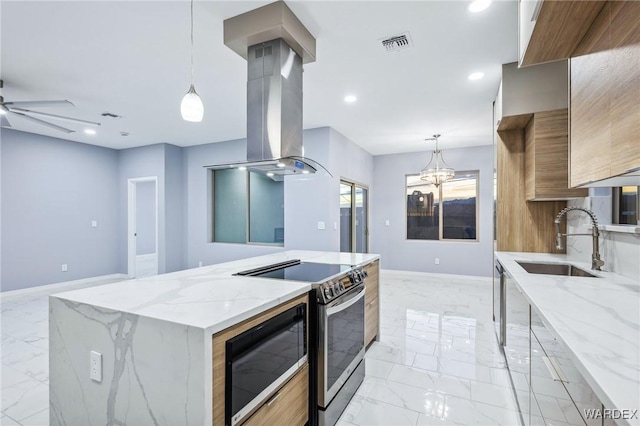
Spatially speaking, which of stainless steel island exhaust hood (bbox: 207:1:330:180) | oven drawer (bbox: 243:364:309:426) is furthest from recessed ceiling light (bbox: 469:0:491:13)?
oven drawer (bbox: 243:364:309:426)

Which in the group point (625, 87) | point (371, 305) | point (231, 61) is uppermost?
point (231, 61)

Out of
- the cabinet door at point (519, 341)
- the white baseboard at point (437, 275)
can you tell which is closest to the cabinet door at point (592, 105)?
the cabinet door at point (519, 341)

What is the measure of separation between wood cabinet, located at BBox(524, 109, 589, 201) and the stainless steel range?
1.90 meters

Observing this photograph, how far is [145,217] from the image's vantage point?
880cm

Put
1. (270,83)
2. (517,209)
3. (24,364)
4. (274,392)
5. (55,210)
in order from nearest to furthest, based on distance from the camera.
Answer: (274,392) → (270,83) → (24,364) → (517,209) → (55,210)

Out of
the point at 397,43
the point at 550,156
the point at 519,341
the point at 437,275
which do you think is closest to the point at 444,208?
the point at 437,275

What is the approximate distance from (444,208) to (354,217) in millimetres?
2113

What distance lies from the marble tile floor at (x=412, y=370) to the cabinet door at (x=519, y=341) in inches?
9.8

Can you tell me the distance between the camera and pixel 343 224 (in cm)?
555

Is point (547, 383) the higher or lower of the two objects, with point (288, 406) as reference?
higher

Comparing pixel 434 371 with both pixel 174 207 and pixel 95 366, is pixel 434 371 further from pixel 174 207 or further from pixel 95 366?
pixel 174 207

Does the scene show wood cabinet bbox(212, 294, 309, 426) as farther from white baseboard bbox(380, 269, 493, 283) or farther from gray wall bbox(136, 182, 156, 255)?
gray wall bbox(136, 182, 156, 255)

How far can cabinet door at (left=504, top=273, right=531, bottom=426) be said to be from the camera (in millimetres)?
1734

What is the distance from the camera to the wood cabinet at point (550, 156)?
265cm
